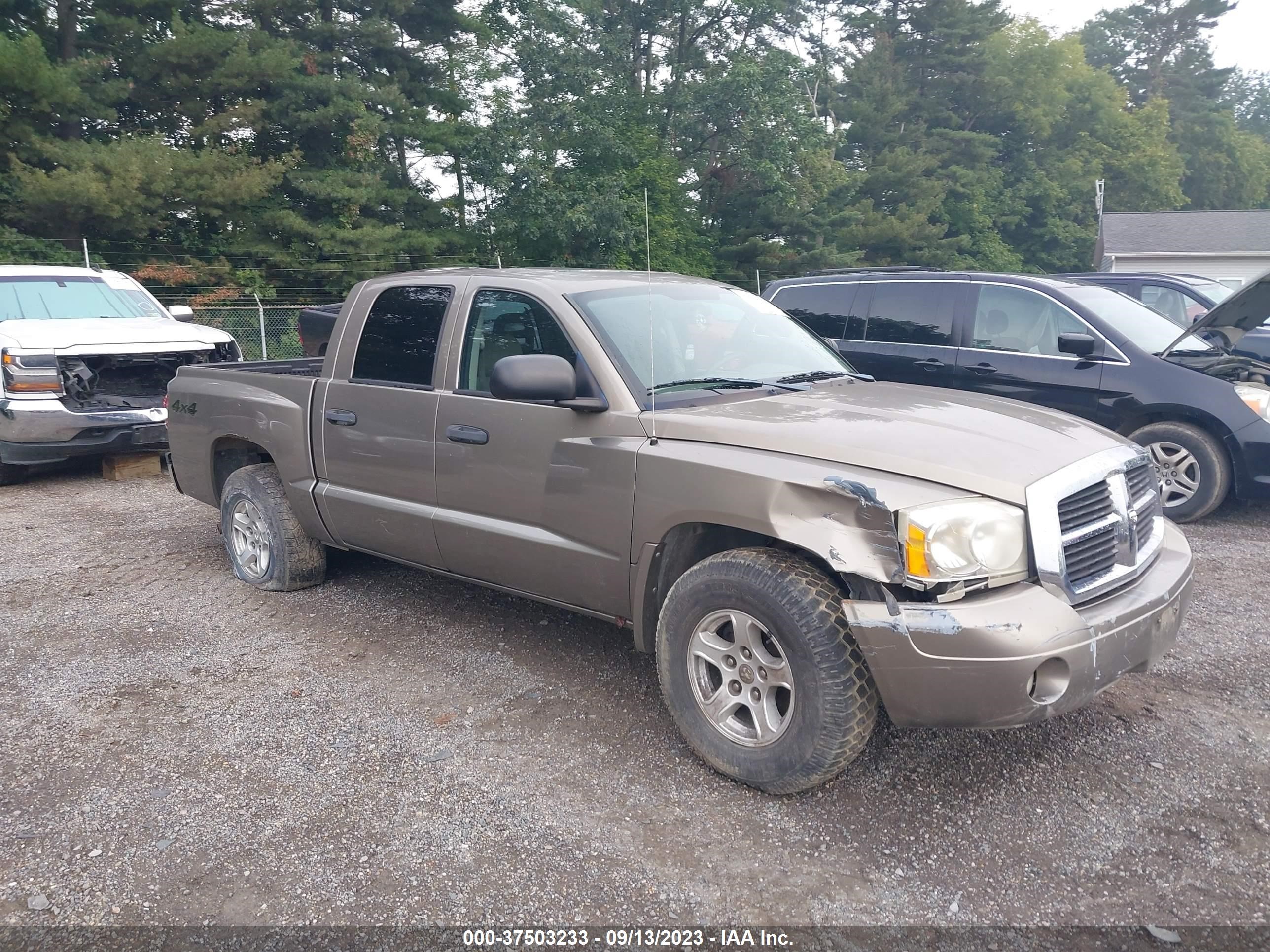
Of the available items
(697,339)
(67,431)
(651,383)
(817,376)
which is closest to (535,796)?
(651,383)

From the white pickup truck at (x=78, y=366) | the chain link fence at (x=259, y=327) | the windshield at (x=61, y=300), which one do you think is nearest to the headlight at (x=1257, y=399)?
the white pickup truck at (x=78, y=366)

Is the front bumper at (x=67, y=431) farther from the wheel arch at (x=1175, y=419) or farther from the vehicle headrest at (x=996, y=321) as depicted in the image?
the wheel arch at (x=1175, y=419)

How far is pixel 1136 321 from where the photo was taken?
289 inches

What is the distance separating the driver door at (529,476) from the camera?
3.66 meters

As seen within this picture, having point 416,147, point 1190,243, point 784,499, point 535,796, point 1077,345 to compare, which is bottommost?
point 535,796

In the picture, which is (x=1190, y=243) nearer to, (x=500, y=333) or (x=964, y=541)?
(x=500, y=333)

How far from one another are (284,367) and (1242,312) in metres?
6.40

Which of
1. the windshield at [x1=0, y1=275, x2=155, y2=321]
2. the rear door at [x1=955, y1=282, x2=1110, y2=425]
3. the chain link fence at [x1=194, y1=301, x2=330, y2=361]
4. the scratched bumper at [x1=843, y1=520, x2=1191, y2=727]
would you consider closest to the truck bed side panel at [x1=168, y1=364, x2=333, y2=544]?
the scratched bumper at [x1=843, y1=520, x2=1191, y2=727]

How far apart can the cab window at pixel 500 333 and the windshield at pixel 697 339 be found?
184 mm

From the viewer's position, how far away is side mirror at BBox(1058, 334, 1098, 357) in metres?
6.77

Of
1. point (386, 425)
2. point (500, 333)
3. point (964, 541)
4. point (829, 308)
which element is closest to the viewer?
point (964, 541)

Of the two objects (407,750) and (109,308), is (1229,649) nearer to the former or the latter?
(407,750)

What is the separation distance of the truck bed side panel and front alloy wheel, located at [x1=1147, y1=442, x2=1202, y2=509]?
5576 mm

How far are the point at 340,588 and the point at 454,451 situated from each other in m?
1.73
